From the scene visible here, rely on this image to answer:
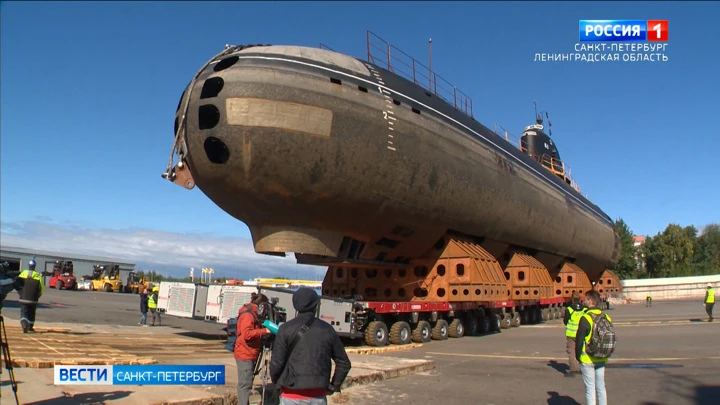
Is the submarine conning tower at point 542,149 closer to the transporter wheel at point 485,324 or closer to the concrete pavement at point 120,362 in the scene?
the transporter wheel at point 485,324

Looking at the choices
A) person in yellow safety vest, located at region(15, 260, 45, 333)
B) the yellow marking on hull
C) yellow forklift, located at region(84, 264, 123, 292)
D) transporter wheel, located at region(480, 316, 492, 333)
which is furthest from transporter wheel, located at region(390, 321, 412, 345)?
yellow forklift, located at region(84, 264, 123, 292)

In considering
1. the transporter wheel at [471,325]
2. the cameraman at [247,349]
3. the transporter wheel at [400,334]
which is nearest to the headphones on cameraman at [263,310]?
the cameraman at [247,349]

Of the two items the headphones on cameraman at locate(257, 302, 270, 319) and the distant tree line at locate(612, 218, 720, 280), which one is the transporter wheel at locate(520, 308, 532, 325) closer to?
the headphones on cameraman at locate(257, 302, 270, 319)

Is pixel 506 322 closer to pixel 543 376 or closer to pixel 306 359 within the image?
pixel 543 376

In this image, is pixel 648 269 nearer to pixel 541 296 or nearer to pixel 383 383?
pixel 541 296

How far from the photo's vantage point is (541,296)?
889 inches

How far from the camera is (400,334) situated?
14.8m

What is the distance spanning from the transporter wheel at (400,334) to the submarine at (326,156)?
2164 millimetres

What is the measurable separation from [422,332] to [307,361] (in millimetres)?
12270

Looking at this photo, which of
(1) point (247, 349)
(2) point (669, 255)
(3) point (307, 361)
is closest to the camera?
(3) point (307, 361)

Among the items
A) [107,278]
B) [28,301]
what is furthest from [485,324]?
[107,278]

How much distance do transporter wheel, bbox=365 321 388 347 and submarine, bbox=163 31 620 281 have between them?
2003 mm

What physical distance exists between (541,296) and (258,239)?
552 inches

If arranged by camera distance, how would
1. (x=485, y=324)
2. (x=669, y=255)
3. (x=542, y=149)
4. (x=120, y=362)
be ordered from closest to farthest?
(x=120, y=362), (x=485, y=324), (x=542, y=149), (x=669, y=255)
